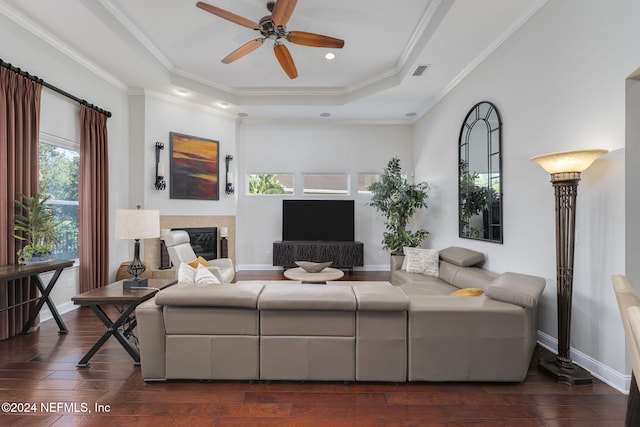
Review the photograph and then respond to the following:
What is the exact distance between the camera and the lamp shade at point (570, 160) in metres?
2.21

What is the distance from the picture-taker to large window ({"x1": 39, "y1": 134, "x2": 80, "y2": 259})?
150 inches

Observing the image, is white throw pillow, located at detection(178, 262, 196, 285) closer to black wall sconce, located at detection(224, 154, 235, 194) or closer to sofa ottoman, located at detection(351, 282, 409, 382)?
sofa ottoman, located at detection(351, 282, 409, 382)

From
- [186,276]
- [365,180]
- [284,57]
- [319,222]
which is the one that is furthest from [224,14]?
[365,180]

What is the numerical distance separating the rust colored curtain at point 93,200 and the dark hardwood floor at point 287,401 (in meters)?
1.84

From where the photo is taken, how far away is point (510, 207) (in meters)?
3.47

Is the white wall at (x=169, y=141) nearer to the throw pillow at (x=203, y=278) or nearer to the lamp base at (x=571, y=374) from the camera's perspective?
the throw pillow at (x=203, y=278)

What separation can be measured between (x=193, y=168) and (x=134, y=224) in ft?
10.6

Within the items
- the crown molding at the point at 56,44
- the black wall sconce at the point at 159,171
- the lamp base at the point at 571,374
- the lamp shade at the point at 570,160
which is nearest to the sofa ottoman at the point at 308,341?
the lamp base at the point at 571,374

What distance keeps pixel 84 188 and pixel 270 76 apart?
3125mm

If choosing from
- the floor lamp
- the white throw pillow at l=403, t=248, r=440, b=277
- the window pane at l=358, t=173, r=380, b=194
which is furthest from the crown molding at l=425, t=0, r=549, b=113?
the white throw pillow at l=403, t=248, r=440, b=277

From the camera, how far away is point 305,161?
699 centimetres

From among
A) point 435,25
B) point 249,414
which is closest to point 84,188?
point 249,414

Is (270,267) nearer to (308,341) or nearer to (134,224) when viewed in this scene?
(134,224)

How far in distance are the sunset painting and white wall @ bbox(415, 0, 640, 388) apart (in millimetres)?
4580
